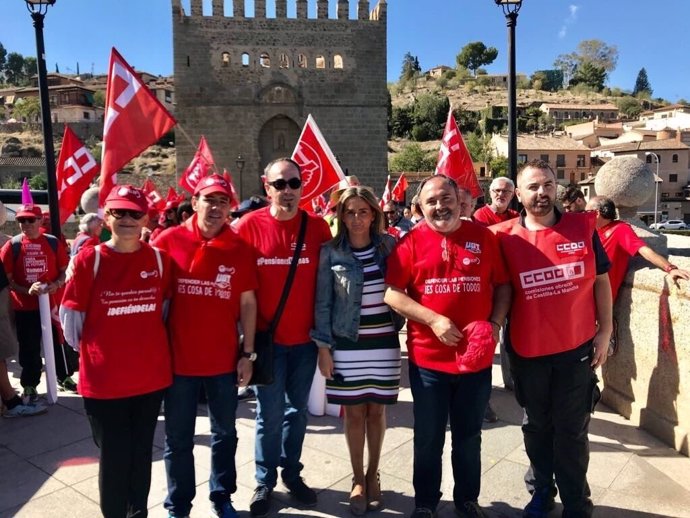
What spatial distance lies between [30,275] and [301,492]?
3423 millimetres

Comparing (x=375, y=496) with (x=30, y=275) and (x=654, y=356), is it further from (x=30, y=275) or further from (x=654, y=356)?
(x=30, y=275)

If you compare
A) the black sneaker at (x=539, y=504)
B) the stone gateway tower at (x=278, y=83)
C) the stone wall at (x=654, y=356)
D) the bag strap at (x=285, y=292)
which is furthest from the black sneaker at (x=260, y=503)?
the stone gateway tower at (x=278, y=83)

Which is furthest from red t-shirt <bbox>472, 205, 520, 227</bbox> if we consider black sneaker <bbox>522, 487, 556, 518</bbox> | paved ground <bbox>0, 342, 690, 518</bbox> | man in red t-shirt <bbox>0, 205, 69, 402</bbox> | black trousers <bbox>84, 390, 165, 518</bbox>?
man in red t-shirt <bbox>0, 205, 69, 402</bbox>

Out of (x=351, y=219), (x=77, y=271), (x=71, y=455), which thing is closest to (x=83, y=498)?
(x=71, y=455)

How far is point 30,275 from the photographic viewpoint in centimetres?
502

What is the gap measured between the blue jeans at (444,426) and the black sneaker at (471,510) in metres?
0.02

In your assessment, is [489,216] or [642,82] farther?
[642,82]

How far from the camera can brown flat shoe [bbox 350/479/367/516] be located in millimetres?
3116

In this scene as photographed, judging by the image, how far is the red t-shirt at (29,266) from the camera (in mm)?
4988

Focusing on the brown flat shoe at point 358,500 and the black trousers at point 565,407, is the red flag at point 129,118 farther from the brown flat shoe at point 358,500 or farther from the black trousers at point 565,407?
the black trousers at point 565,407

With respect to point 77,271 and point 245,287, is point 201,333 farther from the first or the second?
point 77,271

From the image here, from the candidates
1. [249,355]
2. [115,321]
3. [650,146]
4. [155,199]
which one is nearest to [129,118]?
[115,321]

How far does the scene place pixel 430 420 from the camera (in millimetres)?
2934

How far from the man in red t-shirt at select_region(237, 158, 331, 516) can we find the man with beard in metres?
1.15
